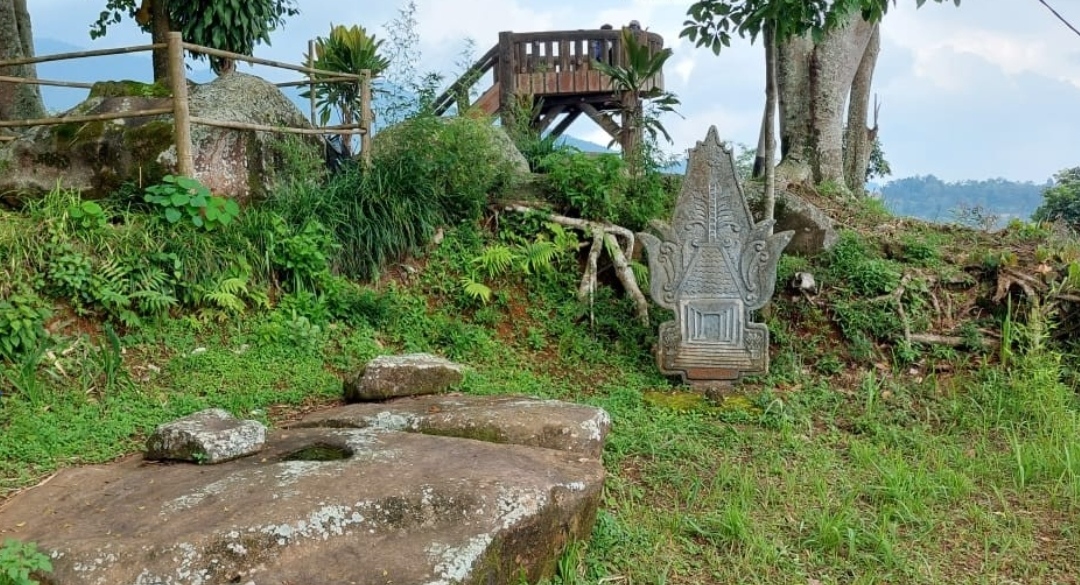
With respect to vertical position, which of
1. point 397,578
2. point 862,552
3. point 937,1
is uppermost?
point 937,1

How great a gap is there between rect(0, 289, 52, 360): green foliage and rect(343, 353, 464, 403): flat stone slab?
1.86 metres

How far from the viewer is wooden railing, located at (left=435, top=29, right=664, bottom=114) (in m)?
11.1

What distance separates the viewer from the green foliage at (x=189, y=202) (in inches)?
218

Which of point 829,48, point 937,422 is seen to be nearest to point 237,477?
point 937,422

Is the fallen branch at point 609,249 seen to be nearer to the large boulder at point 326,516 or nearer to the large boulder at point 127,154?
the large boulder at point 127,154

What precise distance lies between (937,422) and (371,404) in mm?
3494

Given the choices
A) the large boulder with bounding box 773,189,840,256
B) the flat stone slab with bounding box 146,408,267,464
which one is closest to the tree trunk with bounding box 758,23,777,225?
the large boulder with bounding box 773,189,840,256

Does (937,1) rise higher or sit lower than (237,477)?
higher

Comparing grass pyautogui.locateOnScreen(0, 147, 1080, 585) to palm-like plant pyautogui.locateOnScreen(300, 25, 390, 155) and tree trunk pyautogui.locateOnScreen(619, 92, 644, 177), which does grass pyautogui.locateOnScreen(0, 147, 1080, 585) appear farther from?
palm-like plant pyautogui.locateOnScreen(300, 25, 390, 155)

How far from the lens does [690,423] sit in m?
4.61

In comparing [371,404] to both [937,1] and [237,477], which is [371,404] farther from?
[937,1]

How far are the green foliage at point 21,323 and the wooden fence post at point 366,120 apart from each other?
9.88ft

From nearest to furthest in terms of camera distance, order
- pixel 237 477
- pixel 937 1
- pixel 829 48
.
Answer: pixel 237 477 < pixel 937 1 < pixel 829 48

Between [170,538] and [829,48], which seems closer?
[170,538]
